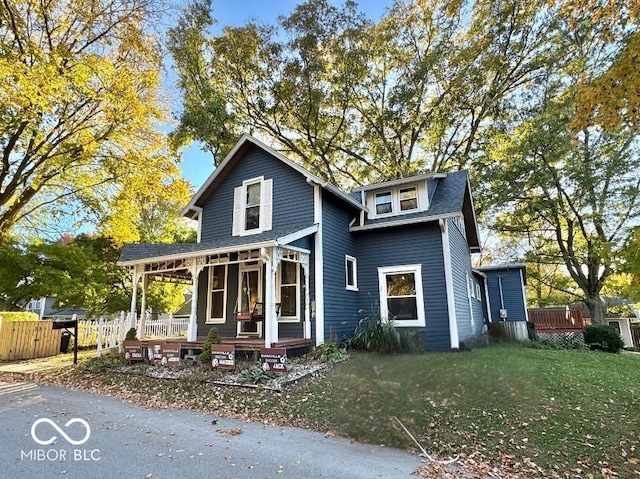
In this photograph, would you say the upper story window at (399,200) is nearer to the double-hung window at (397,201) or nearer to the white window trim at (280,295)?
the double-hung window at (397,201)

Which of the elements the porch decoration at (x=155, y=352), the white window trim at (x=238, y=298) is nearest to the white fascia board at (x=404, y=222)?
the white window trim at (x=238, y=298)

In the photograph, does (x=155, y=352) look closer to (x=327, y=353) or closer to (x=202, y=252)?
(x=202, y=252)

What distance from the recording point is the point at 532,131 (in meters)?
18.0

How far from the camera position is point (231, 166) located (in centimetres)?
1270

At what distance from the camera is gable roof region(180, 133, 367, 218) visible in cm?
1138

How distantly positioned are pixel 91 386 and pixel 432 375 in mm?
7558

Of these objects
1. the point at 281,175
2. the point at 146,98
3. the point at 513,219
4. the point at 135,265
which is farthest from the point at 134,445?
the point at 513,219

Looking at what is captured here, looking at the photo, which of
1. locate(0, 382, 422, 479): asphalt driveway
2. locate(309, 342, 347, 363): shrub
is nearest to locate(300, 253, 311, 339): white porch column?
locate(309, 342, 347, 363): shrub

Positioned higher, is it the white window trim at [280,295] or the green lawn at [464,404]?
the white window trim at [280,295]

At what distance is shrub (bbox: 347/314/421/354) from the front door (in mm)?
3003

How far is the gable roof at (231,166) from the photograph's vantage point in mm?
11375

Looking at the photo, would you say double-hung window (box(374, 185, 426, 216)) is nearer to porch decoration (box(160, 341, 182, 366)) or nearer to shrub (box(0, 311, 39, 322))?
porch decoration (box(160, 341, 182, 366))

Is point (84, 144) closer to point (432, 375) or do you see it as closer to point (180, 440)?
point (180, 440)

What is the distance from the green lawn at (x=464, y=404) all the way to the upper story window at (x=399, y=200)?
5219 millimetres
